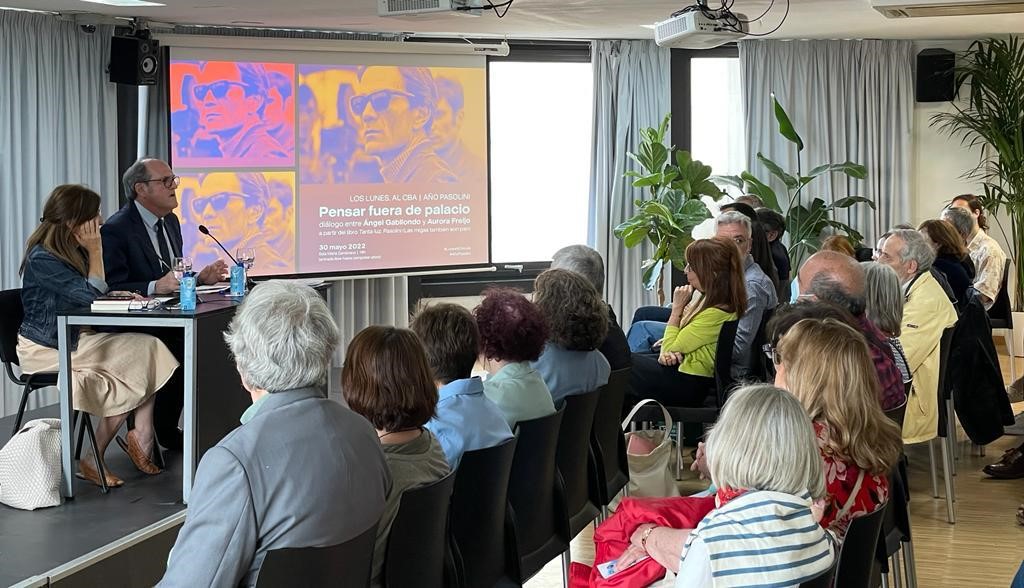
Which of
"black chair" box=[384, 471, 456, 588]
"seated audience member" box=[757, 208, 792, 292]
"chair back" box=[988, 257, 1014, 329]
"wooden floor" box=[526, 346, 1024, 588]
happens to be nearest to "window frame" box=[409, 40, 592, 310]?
"seated audience member" box=[757, 208, 792, 292]

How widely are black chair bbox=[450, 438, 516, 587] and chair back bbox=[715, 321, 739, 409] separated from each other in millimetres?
2089

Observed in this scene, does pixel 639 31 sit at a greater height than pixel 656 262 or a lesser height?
greater

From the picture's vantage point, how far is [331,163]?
774 cm

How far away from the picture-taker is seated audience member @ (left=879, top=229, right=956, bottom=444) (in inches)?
186

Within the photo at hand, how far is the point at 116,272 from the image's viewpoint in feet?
15.8

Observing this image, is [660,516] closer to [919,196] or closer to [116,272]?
[116,272]

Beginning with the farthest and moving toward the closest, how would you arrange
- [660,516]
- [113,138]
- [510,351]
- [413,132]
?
[413,132] → [113,138] → [510,351] → [660,516]

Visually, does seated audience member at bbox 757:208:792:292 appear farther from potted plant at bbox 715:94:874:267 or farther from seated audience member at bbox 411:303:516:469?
seated audience member at bbox 411:303:516:469

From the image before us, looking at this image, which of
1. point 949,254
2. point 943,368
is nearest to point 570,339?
point 943,368

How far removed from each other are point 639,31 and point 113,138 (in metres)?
3.84

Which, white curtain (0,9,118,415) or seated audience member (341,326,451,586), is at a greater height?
white curtain (0,9,118,415)

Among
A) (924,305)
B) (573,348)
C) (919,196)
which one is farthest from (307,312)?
(919,196)

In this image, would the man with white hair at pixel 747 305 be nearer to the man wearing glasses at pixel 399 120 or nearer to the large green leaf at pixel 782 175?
the man wearing glasses at pixel 399 120

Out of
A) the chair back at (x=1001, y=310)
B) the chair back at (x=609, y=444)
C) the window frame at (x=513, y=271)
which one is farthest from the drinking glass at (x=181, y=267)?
the chair back at (x=1001, y=310)
